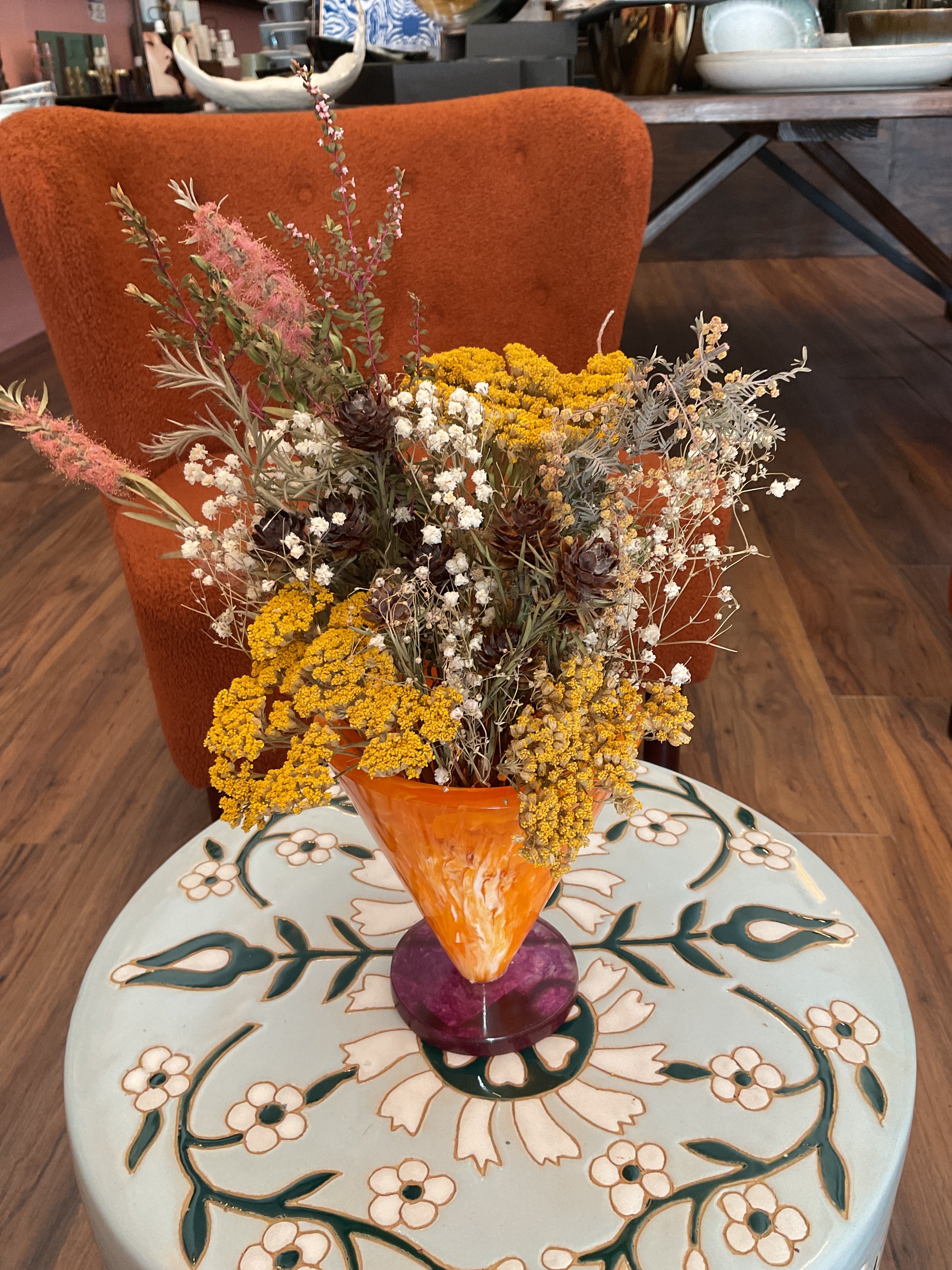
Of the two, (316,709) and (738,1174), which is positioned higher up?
(316,709)

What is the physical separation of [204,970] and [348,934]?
0.10 meters

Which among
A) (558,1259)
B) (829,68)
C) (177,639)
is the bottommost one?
(177,639)

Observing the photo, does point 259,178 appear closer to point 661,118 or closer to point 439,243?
point 439,243

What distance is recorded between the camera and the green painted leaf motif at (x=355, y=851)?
2.57ft

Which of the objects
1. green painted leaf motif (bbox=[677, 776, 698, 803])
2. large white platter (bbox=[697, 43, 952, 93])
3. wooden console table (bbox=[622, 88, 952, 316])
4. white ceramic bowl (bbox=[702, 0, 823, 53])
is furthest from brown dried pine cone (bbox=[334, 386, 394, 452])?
white ceramic bowl (bbox=[702, 0, 823, 53])

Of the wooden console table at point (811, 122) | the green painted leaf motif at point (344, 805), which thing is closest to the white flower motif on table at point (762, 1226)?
the green painted leaf motif at point (344, 805)

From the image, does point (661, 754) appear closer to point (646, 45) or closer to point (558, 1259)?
point (558, 1259)

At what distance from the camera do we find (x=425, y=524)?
52 cm

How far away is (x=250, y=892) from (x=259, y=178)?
1.05 metres

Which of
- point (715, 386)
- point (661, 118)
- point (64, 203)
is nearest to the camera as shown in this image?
point (715, 386)

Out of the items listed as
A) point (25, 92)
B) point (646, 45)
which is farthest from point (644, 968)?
point (25, 92)

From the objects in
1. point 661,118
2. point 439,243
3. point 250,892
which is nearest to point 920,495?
point 661,118

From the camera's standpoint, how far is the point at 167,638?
3.82 ft

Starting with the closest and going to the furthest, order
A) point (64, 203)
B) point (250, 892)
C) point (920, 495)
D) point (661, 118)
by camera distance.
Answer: point (250, 892), point (64, 203), point (661, 118), point (920, 495)
